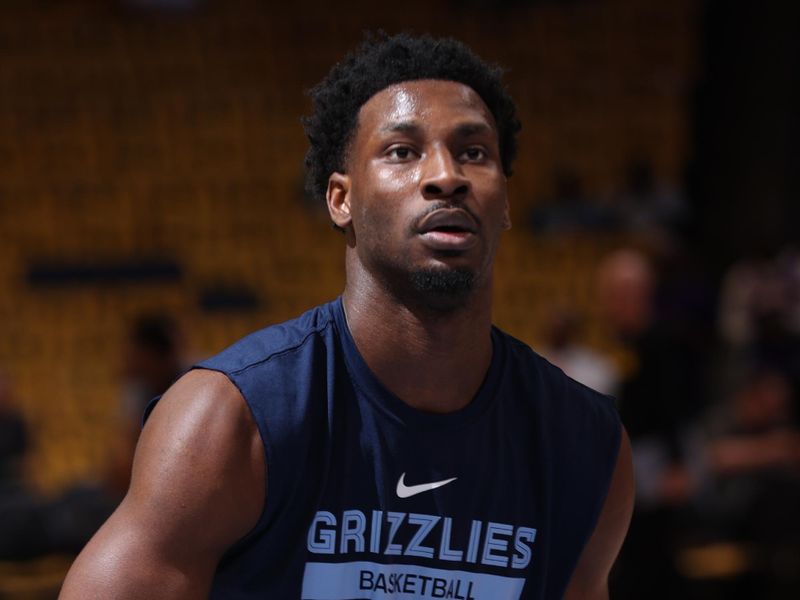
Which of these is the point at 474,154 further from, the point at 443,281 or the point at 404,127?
the point at 443,281

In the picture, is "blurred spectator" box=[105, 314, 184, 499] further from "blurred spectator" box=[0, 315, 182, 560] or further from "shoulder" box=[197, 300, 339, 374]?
"shoulder" box=[197, 300, 339, 374]

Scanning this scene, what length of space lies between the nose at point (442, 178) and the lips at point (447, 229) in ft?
0.10

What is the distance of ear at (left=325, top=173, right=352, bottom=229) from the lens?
233cm

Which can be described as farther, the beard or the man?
the beard

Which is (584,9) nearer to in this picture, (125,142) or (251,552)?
(125,142)

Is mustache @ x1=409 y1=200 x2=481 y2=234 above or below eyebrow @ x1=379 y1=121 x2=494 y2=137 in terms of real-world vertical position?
below

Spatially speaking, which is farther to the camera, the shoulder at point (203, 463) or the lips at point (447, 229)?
the lips at point (447, 229)

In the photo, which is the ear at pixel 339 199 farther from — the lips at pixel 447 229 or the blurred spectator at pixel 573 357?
the blurred spectator at pixel 573 357

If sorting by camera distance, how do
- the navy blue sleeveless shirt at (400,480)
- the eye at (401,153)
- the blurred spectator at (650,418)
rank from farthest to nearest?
the blurred spectator at (650,418) → the eye at (401,153) → the navy blue sleeveless shirt at (400,480)

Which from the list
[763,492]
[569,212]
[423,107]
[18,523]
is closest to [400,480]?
[423,107]

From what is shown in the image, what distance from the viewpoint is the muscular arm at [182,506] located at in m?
1.95

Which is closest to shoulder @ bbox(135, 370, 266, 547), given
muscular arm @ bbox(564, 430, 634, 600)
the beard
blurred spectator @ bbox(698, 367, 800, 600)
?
the beard

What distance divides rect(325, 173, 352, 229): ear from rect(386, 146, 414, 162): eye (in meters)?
0.14

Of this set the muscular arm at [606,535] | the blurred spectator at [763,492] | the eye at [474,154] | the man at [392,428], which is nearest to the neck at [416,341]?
the man at [392,428]
